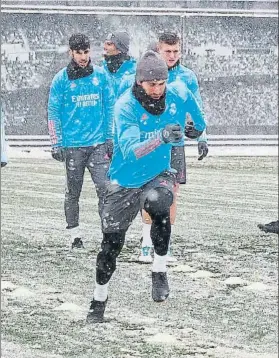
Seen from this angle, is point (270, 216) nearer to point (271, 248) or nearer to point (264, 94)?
point (271, 248)

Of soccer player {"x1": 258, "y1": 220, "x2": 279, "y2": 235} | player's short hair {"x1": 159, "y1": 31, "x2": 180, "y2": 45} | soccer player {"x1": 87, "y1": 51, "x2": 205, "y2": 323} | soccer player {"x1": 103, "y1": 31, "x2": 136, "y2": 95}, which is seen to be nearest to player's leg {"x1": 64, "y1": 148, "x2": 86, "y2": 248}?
soccer player {"x1": 103, "y1": 31, "x2": 136, "y2": 95}

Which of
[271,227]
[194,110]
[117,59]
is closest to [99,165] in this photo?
[117,59]

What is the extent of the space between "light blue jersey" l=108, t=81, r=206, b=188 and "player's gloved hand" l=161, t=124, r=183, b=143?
0.04m

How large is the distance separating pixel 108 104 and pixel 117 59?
25.8 inches

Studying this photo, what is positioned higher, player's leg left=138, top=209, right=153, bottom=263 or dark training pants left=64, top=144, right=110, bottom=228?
dark training pants left=64, top=144, right=110, bottom=228

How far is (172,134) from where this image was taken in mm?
5648

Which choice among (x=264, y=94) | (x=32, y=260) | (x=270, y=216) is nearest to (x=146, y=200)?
(x=32, y=260)

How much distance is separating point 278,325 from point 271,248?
115 inches

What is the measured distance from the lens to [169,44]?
7.24 metres

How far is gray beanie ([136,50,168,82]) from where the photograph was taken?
5.61 m

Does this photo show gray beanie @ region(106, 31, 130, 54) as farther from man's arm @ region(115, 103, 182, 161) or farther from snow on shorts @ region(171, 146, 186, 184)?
man's arm @ region(115, 103, 182, 161)

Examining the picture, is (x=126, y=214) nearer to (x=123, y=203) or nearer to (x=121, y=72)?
(x=123, y=203)

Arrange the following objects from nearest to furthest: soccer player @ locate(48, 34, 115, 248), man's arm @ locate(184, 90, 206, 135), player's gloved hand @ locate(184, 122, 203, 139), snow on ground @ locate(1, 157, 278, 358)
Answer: snow on ground @ locate(1, 157, 278, 358), man's arm @ locate(184, 90, 206, 135), player's gloved hand @ locate(184, 122, 203, 139), soccer player @ locate(48, 34, 115, 248)

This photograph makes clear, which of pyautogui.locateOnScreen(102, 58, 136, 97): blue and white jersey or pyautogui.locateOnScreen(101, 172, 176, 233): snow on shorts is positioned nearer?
pyautogui.locateOnScreen(101, 172, 176, 233): snow on shorts
